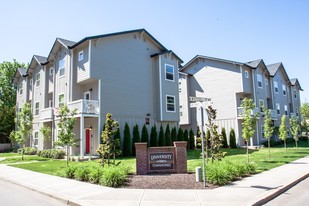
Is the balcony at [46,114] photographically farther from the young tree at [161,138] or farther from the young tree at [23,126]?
the young tree at [161,138]

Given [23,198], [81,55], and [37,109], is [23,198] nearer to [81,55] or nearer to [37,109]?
[81,55]

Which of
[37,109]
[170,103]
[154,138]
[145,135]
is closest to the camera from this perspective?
[145,135]

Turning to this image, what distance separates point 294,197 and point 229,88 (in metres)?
24.0

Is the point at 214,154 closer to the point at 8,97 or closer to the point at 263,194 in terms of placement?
the point at 263,194

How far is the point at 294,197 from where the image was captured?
7781mm

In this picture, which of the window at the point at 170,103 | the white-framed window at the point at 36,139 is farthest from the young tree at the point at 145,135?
the white-framed window at the point at 36,139

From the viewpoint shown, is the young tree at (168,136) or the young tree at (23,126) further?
the young tree at (168,136)

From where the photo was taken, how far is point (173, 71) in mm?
27859

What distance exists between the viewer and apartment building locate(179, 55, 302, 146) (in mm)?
29984

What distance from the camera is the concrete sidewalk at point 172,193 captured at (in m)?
7.08

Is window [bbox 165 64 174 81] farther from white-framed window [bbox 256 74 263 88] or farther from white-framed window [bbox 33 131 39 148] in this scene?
white-framed window [bbox 33 131 39 148]

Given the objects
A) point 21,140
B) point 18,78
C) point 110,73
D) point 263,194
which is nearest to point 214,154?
point 263,194

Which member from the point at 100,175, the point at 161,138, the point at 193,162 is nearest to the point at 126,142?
the point at 161,138

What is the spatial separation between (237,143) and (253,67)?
966 cm
